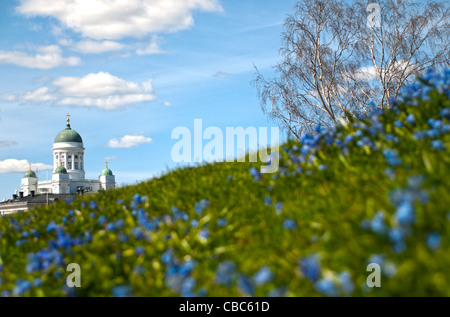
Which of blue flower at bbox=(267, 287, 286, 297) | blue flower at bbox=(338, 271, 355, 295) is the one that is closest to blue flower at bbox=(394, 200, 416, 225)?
blue flower at bbox=(338, 271, 355, 295)

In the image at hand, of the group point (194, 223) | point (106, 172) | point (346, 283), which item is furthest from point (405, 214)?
point (106, 172)

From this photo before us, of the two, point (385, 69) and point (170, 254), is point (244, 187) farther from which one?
point (385, 69)

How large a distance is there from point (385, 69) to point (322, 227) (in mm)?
20569

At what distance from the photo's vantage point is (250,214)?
17.6 feet

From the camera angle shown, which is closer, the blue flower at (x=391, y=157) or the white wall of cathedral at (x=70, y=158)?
the blue flower at (x=391, y=157)

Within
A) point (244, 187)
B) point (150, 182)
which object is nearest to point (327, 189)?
point (244, 187)

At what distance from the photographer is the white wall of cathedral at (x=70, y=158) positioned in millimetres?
136875

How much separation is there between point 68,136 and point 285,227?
142391mm

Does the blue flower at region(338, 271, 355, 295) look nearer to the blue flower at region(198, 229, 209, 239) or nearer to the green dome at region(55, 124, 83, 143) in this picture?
the blue flower at region(198, 229, 209, 239)

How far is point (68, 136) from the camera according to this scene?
13900cm

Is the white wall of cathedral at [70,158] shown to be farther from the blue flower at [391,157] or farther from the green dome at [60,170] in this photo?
the blue flower at [391,157]

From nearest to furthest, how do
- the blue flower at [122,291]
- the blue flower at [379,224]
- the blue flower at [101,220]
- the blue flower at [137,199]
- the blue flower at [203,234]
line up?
1. the blue flower at [379,224]
2. the blue flower at [122,291]
3. the blue flower at [203,234]
4. the blue flower at [101,220]
5. the blue flower at [137,199]

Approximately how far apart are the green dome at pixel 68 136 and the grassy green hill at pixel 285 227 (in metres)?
137

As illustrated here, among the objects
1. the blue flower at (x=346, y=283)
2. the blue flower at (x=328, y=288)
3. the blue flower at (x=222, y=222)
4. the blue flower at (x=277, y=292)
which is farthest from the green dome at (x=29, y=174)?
the blue flower at (x=346, y=283)
